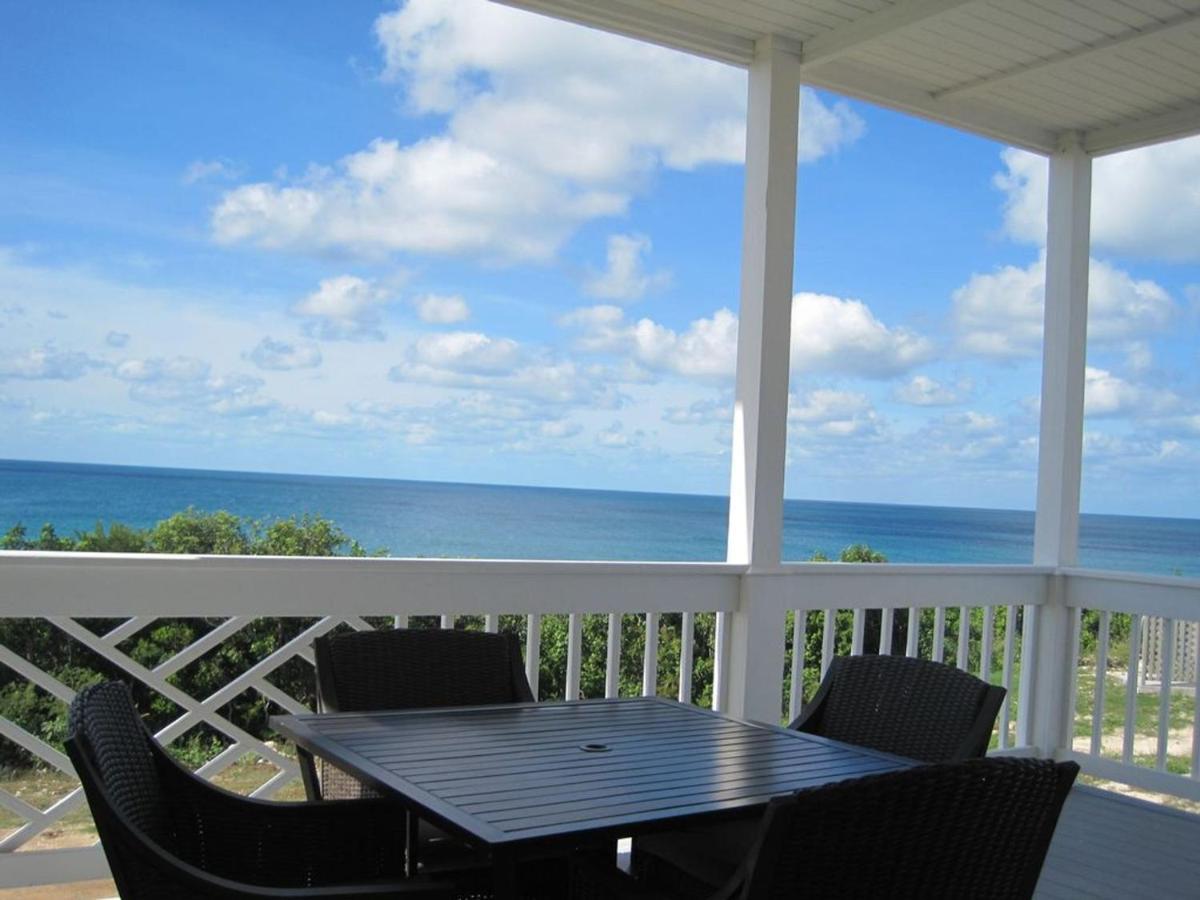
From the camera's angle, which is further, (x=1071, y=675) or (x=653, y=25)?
(x=1071, y=675)

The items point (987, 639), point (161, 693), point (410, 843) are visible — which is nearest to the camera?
point (410, 843)

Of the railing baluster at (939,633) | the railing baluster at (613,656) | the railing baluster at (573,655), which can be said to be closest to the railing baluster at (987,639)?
the railing baluster at (939,633)

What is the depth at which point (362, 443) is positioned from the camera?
3159 cm

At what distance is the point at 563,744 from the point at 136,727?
809 millimetres

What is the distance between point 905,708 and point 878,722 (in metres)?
0.08

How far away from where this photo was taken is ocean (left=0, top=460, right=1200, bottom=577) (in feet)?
99.8

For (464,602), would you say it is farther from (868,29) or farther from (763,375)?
(868,29)

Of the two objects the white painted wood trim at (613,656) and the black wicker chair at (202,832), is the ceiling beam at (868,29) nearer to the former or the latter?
the white painted wood trim at (613,656)

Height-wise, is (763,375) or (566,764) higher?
(763,375)

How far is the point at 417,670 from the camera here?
9.94 ft

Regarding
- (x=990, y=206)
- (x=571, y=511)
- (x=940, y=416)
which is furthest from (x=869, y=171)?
(x=571, y=511)

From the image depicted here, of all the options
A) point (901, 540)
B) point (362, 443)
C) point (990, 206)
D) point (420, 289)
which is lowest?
point (901, 540)

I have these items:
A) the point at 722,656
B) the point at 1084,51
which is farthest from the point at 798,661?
the point at 1084,51

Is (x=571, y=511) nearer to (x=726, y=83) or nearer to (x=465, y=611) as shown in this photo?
(x=726, y=83)
